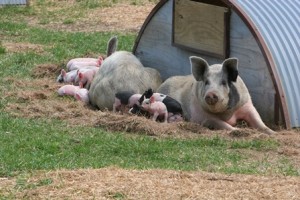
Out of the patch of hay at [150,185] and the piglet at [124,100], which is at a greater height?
the patch of hay at [150,185]

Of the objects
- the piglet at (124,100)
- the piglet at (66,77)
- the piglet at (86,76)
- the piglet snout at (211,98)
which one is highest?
the piglet snout at (211,98)

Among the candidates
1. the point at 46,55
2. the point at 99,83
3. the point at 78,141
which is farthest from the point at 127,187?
the point at 46,55

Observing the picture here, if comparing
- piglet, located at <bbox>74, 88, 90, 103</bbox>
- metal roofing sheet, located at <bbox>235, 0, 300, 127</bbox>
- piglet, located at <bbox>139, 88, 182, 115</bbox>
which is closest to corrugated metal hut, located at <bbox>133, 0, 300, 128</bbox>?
metal roofing sheet, located at <bbox>235, 0, 300, 127</bbox>

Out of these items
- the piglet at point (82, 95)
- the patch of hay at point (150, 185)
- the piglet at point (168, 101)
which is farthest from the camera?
the piglet at point (82, 95)

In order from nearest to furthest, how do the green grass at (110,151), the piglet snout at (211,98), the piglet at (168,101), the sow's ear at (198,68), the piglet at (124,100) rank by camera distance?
the green grass at (110,151) < the piglet snout at (211,98) < the sow's ear at (198,68) < the piglet at (168,101) < the piglet at (124,100)

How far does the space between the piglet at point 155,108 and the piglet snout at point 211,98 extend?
0.57 meters

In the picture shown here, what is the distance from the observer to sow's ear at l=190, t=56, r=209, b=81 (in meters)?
9.97

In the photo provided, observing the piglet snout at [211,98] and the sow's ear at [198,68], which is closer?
the piglet snout at [211,98]

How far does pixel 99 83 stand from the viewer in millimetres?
11039

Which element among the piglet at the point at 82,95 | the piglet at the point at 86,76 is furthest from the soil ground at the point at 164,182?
the piglet at the point at 86,76

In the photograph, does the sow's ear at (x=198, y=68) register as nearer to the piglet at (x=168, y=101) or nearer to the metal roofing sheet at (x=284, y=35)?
the piglet at (x=168, y=101)

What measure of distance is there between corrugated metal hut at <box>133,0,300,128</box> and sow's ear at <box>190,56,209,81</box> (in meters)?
0.62

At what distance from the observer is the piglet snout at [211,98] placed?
9.69 meters

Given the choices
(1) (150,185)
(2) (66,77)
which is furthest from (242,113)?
(1) (150,185)
